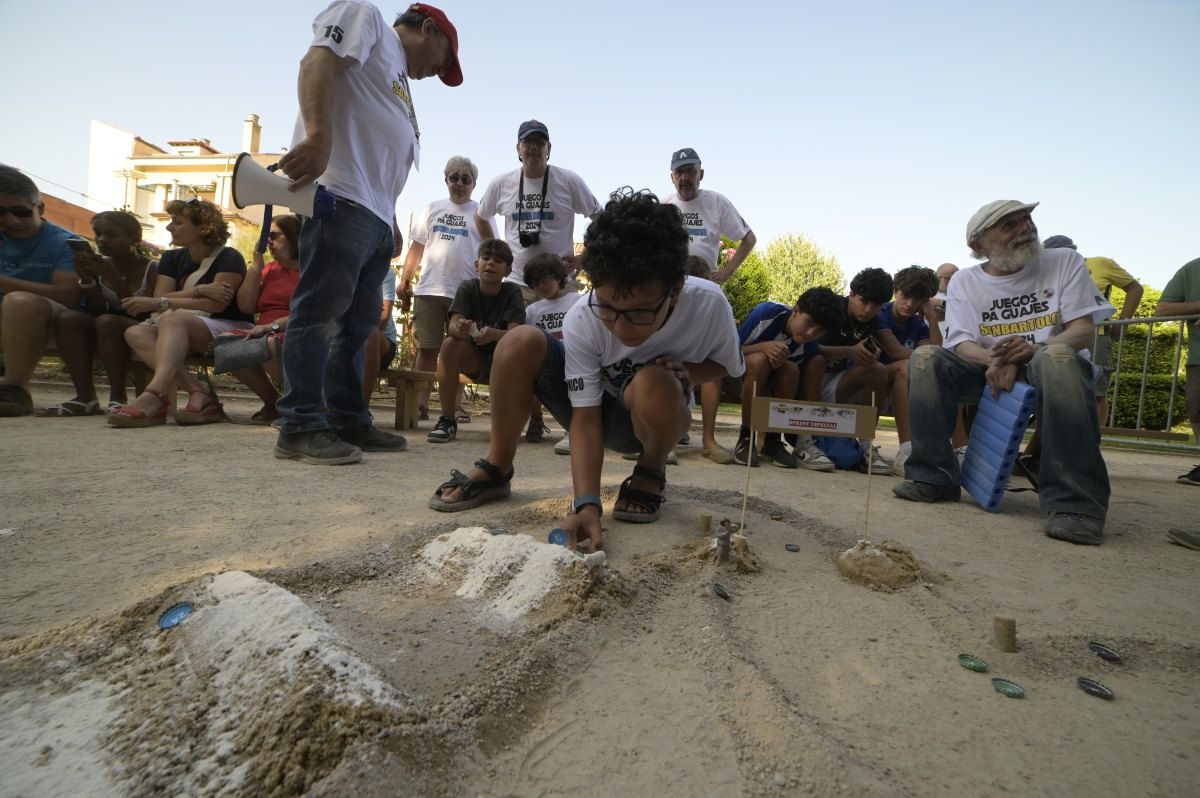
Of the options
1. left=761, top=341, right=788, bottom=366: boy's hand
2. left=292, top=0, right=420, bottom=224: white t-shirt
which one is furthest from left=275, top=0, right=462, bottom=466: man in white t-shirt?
left=761, top=341, right=788, bottom=366: boy's hand

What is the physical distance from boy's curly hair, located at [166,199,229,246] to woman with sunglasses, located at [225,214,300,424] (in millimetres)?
349

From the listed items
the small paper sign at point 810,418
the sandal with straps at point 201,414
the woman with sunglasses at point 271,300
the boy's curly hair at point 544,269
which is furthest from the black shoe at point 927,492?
the sandal with straps at point 201,414

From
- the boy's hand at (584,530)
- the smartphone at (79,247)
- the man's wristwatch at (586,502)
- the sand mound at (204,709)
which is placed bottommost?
the sand mound at (204,709)

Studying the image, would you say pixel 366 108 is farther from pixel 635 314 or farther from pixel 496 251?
pixel 635 314

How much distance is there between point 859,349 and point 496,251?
2.73 metres

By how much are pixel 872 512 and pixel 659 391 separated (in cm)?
139

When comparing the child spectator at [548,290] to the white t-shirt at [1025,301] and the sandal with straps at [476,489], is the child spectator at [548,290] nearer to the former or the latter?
the sandal with straps at [476,489]

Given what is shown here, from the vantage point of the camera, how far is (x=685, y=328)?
239 cm

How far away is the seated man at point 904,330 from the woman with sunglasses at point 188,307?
496 cm

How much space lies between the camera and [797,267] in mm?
27172

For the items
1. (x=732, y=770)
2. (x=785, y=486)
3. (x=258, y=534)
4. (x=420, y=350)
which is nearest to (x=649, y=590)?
(x=732, y=770)

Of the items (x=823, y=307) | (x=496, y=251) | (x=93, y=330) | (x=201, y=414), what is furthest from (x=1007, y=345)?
(x=93, y=330)

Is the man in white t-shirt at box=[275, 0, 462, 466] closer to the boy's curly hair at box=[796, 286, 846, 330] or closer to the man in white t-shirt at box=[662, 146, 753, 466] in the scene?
the man in white t-shirt at box=[662, 146, 753, 466]

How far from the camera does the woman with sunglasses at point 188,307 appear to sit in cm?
413
